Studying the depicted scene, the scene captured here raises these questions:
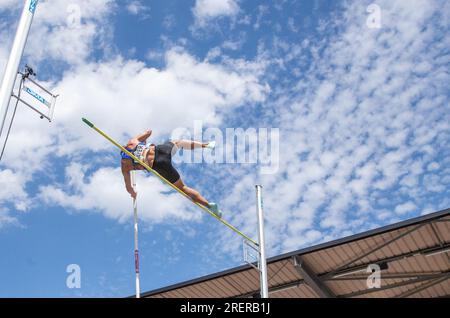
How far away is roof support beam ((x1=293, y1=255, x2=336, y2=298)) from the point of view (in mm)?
15852

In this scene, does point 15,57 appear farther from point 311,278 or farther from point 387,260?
point 387,260

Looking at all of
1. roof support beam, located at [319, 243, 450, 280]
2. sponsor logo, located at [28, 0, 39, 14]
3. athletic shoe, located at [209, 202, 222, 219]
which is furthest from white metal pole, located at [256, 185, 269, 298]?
sponsor logo, located at [28, 0, 39, 14]

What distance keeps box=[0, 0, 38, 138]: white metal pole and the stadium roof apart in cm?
960

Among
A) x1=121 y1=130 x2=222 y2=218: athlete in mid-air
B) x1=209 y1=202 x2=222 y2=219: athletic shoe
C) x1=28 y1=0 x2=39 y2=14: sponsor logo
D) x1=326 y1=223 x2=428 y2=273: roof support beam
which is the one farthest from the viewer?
x1=326 y1=223 x2=428 y2=273: roof support beam

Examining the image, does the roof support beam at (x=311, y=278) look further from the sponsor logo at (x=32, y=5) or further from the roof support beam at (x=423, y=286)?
the sponsor logo at (x=32, y=5)

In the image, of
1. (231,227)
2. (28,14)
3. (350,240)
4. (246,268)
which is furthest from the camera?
(246,268)

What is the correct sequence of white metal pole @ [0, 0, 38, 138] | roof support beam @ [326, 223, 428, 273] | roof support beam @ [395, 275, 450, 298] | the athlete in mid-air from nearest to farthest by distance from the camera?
white metal pole @ [0, 0, 38, 138], the athlete in mid-air, roof support beam @ [326, 223, 428, 273], roof support beam @ [395, 275, 450, 298]

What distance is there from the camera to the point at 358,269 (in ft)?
53.7

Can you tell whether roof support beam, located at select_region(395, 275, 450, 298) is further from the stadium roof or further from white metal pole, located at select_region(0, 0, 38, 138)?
white metal pole, located at select_region(0, 0, 38, 138)
